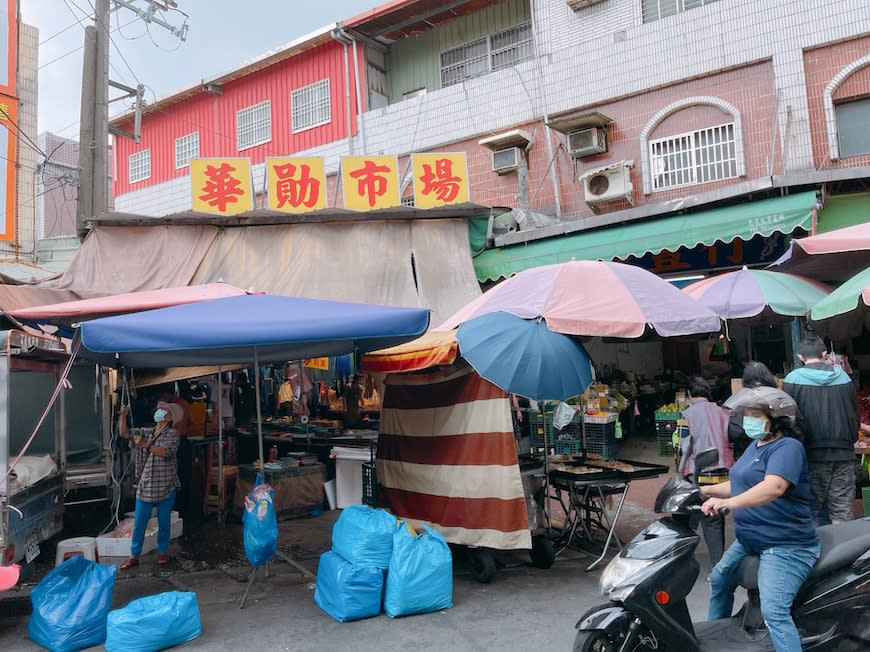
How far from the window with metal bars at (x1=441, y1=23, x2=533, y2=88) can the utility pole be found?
7.17 m

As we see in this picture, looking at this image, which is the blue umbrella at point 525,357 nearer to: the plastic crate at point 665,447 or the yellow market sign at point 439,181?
the yellow market sign at point 439,181

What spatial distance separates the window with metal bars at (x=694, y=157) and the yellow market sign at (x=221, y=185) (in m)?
7.14

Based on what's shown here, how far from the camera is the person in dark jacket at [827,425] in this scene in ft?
16.7

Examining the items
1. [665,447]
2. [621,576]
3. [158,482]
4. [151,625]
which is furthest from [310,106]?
[621,576]

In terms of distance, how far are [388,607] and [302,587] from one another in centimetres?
125

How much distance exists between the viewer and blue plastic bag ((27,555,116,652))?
4730mm

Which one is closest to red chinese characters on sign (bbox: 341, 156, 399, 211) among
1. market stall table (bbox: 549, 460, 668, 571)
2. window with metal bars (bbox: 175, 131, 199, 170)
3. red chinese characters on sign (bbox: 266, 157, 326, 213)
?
red chinese characters on sign (bbox: 266, 157, 326, 213)

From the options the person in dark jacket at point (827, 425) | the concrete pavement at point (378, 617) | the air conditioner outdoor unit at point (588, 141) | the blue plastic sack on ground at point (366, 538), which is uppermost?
the air conditioner outdoor unit at point (588, 141)

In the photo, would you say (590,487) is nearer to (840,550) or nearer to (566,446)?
(840,550)

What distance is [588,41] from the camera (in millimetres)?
12758

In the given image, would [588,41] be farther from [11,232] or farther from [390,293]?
[11,232]

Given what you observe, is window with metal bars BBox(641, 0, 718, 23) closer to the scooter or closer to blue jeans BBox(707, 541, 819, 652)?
the scooter

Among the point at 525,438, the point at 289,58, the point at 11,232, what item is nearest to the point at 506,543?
the point at 525,438

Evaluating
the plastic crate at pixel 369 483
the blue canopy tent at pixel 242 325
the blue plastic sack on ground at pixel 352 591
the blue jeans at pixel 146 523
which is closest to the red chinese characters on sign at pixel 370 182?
the plastic crate at pixel 369 483
